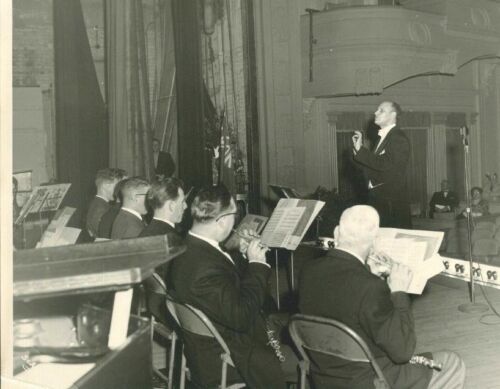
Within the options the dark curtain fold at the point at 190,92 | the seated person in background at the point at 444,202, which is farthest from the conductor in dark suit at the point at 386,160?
the seated person in background at the point at 444,202

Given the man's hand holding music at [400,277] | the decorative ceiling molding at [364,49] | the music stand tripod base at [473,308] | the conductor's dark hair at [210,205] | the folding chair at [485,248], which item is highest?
the decorative ceiling molding at [364,49]

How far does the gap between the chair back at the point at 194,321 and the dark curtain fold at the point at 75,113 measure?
699 cm

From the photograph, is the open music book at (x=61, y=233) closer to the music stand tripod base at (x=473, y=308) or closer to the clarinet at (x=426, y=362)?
the clarinet at (x=426, y=362)

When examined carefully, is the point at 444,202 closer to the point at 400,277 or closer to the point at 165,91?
the point at 165,91

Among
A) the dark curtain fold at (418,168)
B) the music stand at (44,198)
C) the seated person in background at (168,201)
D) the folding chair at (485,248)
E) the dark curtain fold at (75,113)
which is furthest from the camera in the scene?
the dark curtain fold at (418,168)

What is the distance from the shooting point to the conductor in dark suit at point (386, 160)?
586cm

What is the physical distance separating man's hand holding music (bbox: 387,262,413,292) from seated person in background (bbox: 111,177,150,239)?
2.43 metres

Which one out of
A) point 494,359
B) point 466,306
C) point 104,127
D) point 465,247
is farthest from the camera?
point 104,127

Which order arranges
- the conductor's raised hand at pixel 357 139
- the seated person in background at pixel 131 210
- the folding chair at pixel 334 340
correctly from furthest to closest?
the conductor's raised hand at pixel 357 139 → the seated person in background at pixel 131 210 → the folding chair at pixel 334 340

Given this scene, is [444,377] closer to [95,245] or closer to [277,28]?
[95,245]

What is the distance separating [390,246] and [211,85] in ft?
30.8

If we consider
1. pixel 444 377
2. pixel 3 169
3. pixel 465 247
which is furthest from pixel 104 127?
pixel 3 169

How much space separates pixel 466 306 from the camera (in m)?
6.01

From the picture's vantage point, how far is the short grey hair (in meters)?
2.68
